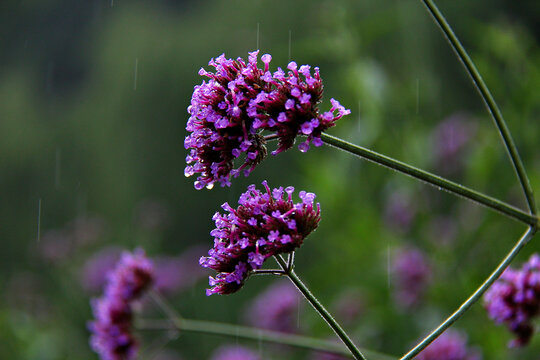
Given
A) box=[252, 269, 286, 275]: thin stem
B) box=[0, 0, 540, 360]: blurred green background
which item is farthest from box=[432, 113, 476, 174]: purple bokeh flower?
box=[252, 269, 286, 275]: thin stem

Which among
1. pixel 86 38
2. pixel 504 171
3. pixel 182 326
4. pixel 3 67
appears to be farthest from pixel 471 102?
pixel 3 67

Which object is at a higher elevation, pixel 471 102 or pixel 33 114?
pixel 471 102

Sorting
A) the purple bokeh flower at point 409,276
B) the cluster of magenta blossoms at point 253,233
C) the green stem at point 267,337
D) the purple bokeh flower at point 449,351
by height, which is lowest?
the purple bokeh flower at point 409,276

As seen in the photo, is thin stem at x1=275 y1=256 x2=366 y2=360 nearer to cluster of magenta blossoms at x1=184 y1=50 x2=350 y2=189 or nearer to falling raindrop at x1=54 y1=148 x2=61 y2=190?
cluster of magenta blossoms at x1=184 y1=50 x2=350 y2=189

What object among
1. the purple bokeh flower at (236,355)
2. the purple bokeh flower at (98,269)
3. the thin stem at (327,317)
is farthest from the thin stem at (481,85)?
the purple bokeh flower at (98,269)

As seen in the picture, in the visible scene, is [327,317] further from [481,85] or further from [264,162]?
[264,162]

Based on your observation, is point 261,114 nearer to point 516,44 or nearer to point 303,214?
point 303,214

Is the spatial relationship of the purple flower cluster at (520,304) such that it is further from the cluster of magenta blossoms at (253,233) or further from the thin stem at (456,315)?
the cluster of magenta blossoms at (253,233)
